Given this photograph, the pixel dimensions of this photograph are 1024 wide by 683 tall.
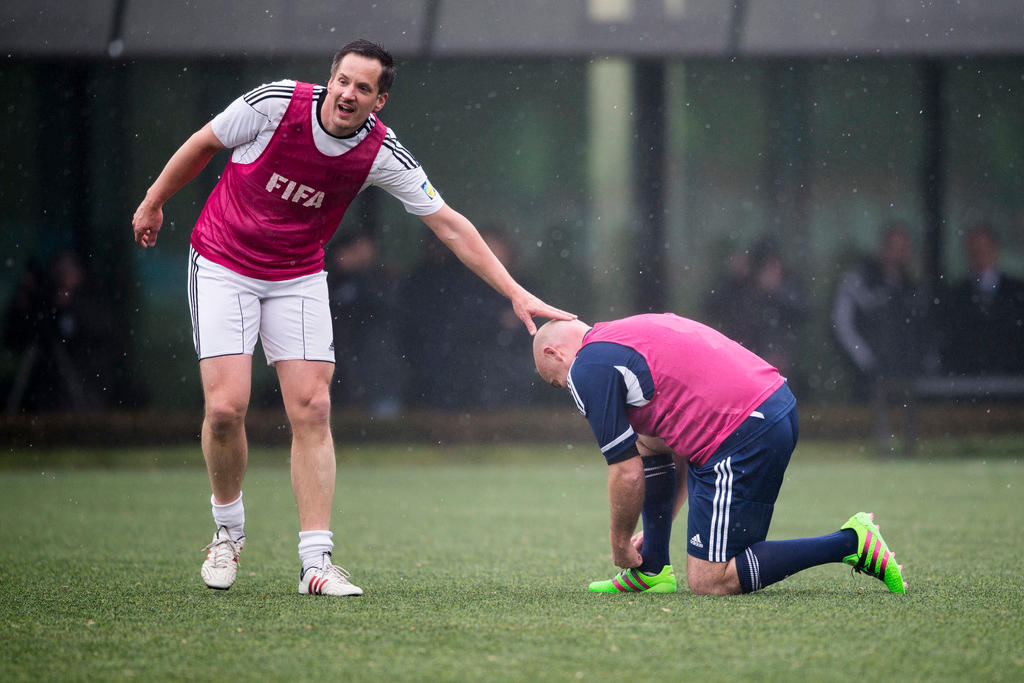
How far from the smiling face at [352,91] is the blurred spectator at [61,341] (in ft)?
26.6

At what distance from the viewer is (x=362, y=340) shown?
11.5 metres

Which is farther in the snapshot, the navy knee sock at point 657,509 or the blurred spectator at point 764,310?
the blurred spectator at point 764,310

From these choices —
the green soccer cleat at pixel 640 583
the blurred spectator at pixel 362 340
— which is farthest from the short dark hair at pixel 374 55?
the blurred spectator at pixel 362 340

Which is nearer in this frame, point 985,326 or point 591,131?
point 985,326

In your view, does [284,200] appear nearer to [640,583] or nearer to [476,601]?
[476,601]

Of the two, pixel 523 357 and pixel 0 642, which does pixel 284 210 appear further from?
pixel 523 357

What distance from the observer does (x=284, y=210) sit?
13.5 feet

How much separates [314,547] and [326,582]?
0.48ft

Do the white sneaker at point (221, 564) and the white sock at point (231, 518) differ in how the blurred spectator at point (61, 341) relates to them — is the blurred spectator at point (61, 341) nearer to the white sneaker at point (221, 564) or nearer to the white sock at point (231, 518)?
the white sock at point (231, 518)

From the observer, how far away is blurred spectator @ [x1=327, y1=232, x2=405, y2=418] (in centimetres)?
1137

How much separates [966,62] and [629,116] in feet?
11.2

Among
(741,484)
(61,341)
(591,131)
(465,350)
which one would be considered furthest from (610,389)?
(61,341)

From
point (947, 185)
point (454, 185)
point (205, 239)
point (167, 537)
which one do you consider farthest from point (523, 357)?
point (205, 239)

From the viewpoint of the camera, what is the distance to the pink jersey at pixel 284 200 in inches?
159
